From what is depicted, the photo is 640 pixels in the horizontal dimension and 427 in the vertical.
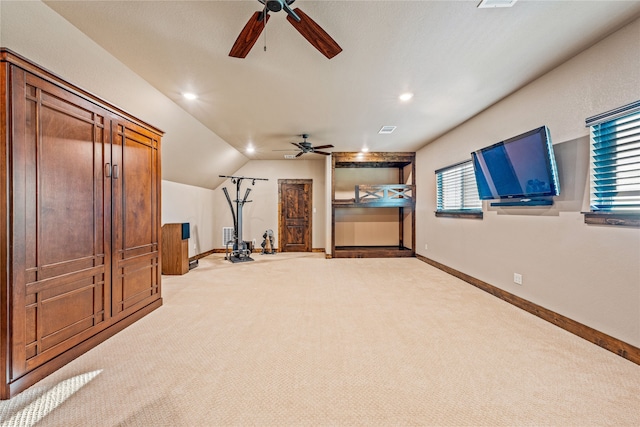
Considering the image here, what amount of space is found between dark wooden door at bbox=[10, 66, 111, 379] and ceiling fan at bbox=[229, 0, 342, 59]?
4.55 feet

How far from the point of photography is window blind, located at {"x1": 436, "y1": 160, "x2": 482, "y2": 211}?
13.6ft

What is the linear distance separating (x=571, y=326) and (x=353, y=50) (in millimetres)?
3357

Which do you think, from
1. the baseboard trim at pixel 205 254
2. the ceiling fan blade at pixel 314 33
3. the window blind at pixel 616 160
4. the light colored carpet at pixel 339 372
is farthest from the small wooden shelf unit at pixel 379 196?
the ceiling fan blade at pixel 314 33

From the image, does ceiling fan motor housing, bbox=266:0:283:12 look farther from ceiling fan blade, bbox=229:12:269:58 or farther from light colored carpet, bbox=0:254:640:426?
light colored carpet, bbox=0:254:640:426

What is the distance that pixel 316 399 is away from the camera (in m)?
1.58

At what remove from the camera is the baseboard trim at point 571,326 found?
2.00 m

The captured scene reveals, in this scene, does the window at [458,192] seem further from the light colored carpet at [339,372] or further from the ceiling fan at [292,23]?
the ceiling fan at [292,23]

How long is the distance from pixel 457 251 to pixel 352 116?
300 cm

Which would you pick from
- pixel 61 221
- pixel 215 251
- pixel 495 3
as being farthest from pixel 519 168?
pixel 215 251

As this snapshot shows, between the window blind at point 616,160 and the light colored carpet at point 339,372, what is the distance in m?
1.27

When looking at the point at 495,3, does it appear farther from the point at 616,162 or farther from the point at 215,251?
the point at 215,251

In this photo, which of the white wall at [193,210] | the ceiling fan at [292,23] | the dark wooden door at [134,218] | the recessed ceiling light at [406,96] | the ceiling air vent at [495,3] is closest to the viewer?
the ceiling fan at [292,23]

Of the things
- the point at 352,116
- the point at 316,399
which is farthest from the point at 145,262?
the point at 352,116

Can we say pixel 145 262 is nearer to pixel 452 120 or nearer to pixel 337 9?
pixel 337 9
